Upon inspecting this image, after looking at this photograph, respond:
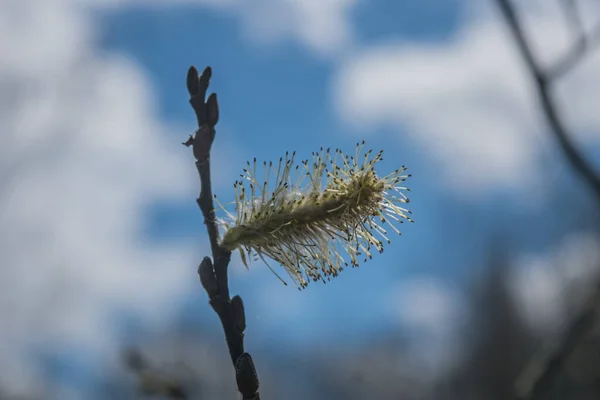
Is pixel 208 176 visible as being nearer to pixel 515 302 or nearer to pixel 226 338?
pixel 226 338

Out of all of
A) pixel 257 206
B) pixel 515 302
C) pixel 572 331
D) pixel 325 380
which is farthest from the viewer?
pixel 325 380

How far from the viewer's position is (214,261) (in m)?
2.37

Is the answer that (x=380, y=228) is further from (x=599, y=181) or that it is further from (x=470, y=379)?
(x=470, y=379)

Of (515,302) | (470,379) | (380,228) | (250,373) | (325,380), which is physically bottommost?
(250,373)

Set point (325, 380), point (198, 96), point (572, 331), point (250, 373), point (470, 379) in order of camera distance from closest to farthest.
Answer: point (250, 373) < point (198, 96) < point (572, 331) < point (470, 379) < point (325, 380)

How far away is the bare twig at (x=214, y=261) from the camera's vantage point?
2113mm

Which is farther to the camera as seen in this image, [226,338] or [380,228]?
[380,228]

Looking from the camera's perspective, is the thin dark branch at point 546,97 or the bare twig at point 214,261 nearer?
the bare twig at point 214,261

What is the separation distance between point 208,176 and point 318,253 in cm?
41

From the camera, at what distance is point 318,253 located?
2594 millimetres

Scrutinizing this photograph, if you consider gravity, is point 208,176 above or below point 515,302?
below

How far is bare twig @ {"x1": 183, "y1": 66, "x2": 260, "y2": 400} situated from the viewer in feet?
6.93

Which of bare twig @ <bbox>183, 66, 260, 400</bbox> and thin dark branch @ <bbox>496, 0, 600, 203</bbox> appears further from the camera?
thin dark branch @ <bbox>496, 0, 600, 203</bbox>

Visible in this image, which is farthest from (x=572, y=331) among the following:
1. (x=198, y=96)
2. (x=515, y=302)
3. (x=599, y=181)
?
(x=515, y=302)
